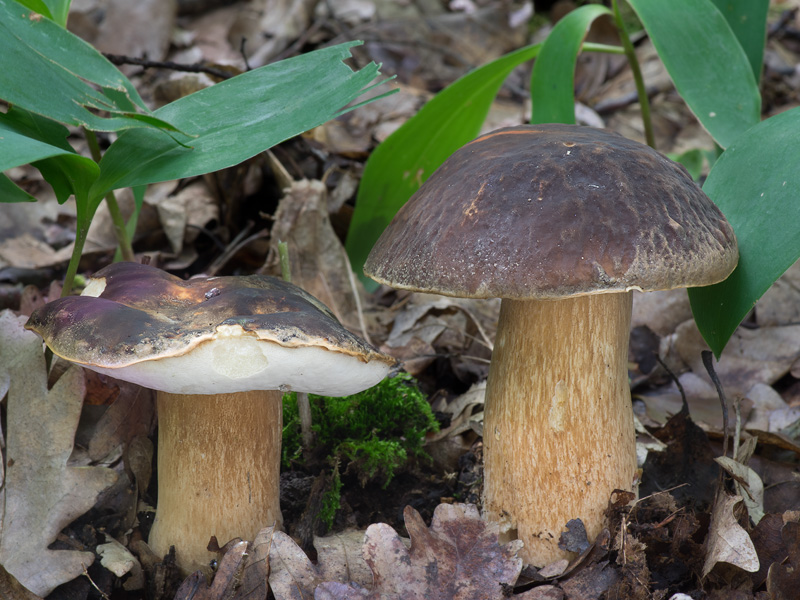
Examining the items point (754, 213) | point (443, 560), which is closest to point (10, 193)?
point (443, 560)

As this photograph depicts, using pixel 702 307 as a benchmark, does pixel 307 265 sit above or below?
below

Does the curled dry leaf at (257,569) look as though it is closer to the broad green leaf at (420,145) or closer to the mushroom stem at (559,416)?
the mushroom stem at (559,416)

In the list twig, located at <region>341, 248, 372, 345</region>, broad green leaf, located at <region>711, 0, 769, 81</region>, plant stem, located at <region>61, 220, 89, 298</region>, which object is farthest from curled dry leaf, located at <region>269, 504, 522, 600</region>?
broad green leaf, located at <region>711, 0, 769, 81</region>

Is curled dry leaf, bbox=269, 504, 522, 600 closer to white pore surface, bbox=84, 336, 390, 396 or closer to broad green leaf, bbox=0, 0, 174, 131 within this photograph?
white pore surface, bbox=84, 336, 390, 396

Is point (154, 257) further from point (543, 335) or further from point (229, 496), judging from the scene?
point (543, 335)

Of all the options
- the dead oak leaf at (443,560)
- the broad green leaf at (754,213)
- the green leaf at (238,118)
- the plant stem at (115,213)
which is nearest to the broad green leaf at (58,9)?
the plant stem at (115,213)

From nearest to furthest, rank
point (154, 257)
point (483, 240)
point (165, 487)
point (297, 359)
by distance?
point (297, 359) < point (483, 240) < point (165, 487) < point (154, 257)

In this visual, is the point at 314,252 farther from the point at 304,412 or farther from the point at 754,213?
the point at 754,213

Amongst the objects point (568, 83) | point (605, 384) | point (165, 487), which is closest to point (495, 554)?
point (605, 384)
